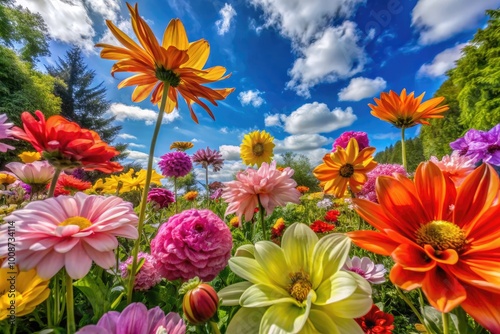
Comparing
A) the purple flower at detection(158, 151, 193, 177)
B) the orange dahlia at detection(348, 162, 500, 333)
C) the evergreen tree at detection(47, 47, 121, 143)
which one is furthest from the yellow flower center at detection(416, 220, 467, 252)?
the evergreen tree at detection(47, 47, 121, 143)

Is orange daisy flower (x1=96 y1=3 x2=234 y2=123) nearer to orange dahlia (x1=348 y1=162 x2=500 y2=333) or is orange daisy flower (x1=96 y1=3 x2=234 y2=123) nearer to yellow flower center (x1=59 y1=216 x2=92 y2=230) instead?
yellow flower center (x1=59 y1=216 x2=92 y2=230)

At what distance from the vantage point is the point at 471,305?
277 millimetres

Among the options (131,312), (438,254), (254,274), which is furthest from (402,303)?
(131,312)

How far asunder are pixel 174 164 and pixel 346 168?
1256 millimetres

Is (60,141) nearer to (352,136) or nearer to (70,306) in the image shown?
(70,306)

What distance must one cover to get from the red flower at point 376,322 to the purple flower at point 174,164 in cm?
154

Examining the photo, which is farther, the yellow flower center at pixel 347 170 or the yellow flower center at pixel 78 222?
the yellow flower center at pixel 347 170

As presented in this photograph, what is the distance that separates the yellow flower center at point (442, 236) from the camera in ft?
1.17

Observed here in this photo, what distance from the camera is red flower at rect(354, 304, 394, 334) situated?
0.54 meters

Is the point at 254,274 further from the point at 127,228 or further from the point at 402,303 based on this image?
the point at 402,303

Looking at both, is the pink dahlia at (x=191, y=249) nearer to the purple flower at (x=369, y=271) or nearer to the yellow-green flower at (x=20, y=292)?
the yellow-green flower at (x=20, y=292)

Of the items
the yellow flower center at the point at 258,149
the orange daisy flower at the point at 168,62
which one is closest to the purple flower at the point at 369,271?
the orange daisy flower at the point at 168,62

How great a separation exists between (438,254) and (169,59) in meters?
0.58

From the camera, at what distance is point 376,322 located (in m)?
0.56
